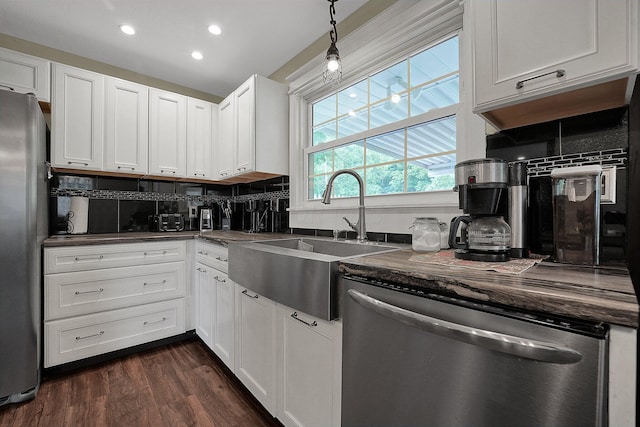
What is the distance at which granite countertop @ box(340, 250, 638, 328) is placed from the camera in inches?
21.1

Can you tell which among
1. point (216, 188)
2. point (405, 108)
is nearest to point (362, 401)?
point (405, 108)

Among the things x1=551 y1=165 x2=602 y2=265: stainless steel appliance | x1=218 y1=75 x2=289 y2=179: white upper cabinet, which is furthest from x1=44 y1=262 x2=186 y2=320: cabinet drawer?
x1=551 y1=165 x2=602 y2=265: stainless steel appliance

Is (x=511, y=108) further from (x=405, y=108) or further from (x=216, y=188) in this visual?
(x=216, y=188)

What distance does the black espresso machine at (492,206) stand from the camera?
39.1 inches

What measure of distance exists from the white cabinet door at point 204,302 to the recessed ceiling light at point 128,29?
1.88 meters

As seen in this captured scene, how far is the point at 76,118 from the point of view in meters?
2.30

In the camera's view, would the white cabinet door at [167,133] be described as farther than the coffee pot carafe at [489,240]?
Yes

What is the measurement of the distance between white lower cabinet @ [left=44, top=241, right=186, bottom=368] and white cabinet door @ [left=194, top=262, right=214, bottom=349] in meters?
0.14

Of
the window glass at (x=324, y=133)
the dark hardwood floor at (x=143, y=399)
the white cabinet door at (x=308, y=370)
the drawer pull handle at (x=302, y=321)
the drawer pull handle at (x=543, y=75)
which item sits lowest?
the dark hardwood floor at (x=143, y=399)

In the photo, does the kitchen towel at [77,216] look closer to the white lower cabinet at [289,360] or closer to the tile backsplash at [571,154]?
the white lower cabinet at [289,360]

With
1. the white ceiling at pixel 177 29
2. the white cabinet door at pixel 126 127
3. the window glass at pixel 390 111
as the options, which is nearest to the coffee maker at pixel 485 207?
the window glass at pixel 390 111

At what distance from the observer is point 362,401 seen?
3.05 feet

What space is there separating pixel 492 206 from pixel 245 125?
7.02ft

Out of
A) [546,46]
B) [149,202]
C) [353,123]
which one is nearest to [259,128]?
[353,123]
